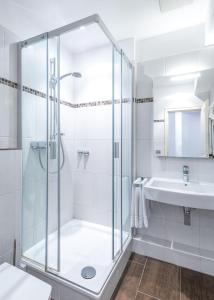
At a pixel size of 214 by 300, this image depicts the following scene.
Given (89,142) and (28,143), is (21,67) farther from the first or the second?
(89,142)

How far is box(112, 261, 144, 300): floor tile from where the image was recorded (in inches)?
59.2

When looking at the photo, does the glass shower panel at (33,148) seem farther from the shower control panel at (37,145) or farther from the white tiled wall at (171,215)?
the white tiled wall at (171,215)

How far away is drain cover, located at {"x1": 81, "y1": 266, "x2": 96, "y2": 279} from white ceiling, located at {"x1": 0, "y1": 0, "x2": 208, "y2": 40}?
6.98 feet

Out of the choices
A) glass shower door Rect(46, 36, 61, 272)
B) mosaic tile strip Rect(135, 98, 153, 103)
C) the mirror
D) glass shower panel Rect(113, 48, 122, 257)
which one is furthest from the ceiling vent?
glass shower door Rect(46, 36, 61, 272)

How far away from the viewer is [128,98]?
1.96 metres

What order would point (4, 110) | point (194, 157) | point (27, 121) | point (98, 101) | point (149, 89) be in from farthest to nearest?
point (98, 101)
point (149, 89)
point (194, 157)
point (27, 121)
point (4, 110)

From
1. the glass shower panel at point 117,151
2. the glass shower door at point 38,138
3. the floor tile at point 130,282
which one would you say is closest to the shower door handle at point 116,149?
the glass shower panel at point 117,151

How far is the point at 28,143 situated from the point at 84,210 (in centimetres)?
121

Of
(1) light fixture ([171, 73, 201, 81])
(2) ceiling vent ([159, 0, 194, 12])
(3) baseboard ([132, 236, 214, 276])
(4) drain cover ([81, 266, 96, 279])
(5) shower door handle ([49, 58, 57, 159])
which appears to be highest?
(2) ceiling vent ([159, 0, 194, 12])

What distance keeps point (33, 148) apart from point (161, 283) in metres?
1.71

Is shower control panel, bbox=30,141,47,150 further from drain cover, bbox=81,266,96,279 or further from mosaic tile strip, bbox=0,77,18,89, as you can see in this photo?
drain cover, bbox=81,266,96,279

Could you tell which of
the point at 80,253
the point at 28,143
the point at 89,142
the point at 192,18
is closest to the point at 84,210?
the point at 80,253

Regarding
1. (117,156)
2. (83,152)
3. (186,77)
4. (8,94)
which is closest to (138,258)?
(117,156)

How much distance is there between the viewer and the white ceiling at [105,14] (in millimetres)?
1587
